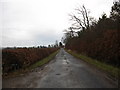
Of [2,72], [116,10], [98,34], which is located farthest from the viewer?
[98,34]

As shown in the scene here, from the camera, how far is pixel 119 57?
14.1 meters

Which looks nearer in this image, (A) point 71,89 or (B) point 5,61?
(A) point 71,89

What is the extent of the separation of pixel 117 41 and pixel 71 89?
7754 millimetres

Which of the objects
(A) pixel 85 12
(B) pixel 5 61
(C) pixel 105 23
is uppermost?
(A) pixel 85 12

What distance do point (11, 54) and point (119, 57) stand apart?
913 cm

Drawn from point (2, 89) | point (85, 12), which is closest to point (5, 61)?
point (2, 89)

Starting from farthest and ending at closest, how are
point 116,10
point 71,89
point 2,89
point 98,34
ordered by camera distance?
point 98,34 < point 116,10 < point 2,89 < point 71,89

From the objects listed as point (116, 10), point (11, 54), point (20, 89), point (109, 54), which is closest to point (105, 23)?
point (116, 10)

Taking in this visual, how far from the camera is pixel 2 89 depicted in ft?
29.5

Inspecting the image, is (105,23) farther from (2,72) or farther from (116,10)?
(2,72)

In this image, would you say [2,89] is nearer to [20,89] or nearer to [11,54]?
[20,89]

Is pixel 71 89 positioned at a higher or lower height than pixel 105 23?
lower

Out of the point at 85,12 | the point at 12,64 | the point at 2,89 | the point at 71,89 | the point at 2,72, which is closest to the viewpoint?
the point at 71,89

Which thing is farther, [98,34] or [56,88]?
[98,34]
